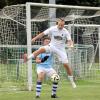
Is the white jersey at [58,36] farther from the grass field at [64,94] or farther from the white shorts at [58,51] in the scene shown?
the grass field at [64,94]

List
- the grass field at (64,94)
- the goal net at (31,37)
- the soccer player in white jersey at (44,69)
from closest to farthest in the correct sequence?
the soccer player in white jersey at (44,69), the grass field at (64,94), the goal net at (31,37)

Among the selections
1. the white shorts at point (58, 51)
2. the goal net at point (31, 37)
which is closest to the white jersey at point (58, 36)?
the white shorts at point (58, 51)

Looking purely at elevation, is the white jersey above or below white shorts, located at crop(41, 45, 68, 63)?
above

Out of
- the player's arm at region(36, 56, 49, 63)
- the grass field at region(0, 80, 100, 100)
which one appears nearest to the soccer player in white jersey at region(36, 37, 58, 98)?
the player's arm at region(36, 56, 49, 63)

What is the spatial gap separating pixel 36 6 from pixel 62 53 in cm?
369

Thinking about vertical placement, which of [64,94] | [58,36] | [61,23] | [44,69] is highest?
[61,23]

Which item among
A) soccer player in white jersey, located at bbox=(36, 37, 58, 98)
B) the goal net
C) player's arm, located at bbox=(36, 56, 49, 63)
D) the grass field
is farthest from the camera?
the goal net

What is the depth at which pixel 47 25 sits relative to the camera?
2188 cm

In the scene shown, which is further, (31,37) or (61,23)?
(31,37)

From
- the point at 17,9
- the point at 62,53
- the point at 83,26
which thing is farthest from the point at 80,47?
the point at 62,53

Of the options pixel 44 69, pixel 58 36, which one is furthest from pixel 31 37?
pixel 44 69

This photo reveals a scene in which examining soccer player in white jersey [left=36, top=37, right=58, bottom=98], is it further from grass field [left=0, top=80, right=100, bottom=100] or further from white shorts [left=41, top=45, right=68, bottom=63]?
grass field [left=0, top=80, right=100, bottom=100]

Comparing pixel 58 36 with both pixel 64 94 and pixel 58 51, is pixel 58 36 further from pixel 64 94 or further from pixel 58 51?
pixel 64 94

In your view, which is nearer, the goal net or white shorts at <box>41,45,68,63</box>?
white shorts at <box>41,45,68,63</box>
